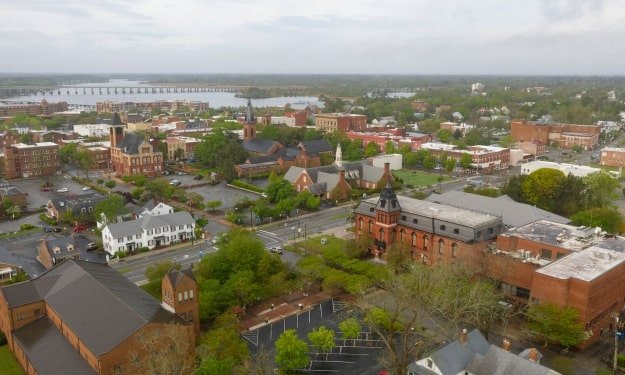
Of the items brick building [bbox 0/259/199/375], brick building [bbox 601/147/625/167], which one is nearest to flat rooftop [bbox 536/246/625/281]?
brick building [bbox 0/259/199/375]

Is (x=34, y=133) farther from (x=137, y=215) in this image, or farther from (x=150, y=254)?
(x=150, y=254)

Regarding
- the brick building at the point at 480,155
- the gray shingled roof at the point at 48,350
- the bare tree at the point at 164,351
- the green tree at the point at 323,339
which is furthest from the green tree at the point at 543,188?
the gray shingled roof at the point at 48,350

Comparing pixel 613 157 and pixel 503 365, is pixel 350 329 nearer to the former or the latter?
pixel 503 365

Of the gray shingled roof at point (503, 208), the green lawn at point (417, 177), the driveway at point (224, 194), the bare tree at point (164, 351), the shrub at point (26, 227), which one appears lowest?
the shrub at point (26, 227)

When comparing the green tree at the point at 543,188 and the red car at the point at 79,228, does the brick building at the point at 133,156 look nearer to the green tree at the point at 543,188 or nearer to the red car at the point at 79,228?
the red car at the point at 79,228

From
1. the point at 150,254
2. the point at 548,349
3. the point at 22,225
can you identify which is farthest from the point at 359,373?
the point at 22,225

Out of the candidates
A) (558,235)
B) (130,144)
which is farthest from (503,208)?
(130,144)
